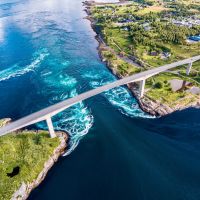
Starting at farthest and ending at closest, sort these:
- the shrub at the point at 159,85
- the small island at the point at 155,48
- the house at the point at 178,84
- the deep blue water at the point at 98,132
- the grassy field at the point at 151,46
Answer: the house at the point at 178,84
the shrub at the point at 159,85
the grassy field at the point at 151,46
the small island at the point at 155,48
the deep blue water at the point at 98,132

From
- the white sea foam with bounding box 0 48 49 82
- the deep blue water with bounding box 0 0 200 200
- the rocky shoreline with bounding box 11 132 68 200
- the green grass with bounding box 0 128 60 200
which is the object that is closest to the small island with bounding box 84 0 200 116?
the deep blue water with bounding box 0 0 200 200

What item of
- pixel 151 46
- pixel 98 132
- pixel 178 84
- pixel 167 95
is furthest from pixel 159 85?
pixel 151 46

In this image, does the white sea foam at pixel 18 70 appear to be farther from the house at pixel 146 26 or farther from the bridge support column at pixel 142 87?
the house at pixel 146 26

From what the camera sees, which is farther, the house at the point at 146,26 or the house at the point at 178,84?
the house at the point at 146,26

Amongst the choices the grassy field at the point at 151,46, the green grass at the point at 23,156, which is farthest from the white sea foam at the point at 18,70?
the green grass at the point at 23,156

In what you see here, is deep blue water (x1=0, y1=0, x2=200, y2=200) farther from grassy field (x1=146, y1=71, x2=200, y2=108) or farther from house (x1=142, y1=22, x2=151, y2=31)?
house (x1=142, y1=22, x2=151, y2=31)
